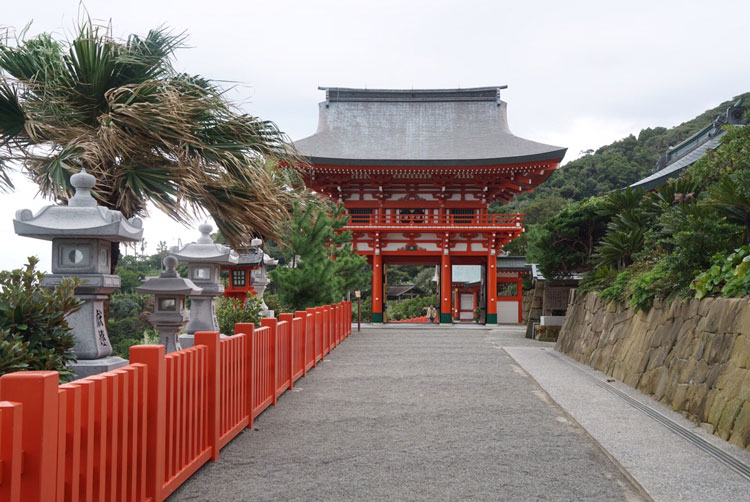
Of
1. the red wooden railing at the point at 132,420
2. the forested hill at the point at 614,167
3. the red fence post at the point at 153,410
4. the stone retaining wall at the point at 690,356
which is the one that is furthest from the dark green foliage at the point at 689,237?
the forested hill at the point at 614,167

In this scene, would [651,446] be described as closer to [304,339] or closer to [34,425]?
[34,425]

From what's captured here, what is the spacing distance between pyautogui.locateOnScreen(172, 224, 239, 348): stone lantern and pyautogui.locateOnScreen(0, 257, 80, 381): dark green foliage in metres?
4.70

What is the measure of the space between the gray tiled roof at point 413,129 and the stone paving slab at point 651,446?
17160 millimetres

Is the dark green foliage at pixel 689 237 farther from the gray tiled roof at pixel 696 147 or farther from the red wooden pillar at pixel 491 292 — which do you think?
the red wooden pillar at pixel 491 292

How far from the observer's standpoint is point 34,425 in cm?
226

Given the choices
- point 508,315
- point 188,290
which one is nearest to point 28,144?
point 188,290

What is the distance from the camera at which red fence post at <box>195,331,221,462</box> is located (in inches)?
182

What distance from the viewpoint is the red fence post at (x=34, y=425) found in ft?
7.36

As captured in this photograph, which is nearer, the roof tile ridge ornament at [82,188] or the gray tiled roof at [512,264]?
the roof tile ridge ornament at [82,188]

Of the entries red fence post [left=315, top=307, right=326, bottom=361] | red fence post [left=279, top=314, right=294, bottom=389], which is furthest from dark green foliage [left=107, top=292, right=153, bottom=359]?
red fence post [left=279, top=314, right=294, bottom=389]

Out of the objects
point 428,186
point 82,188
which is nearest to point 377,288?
point 428,186

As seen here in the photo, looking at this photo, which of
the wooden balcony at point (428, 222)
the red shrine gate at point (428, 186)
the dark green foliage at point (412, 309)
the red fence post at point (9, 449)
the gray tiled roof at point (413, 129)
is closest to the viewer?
the red fence post at point (9, 449)

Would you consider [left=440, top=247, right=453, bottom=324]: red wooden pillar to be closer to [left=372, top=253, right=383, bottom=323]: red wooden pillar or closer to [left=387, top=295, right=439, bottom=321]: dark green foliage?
[left=372, top=253, right=383, bottom=323]: red wooden pillar

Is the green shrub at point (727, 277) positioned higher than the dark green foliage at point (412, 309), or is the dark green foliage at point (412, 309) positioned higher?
the green shrub at point (727, 277)
